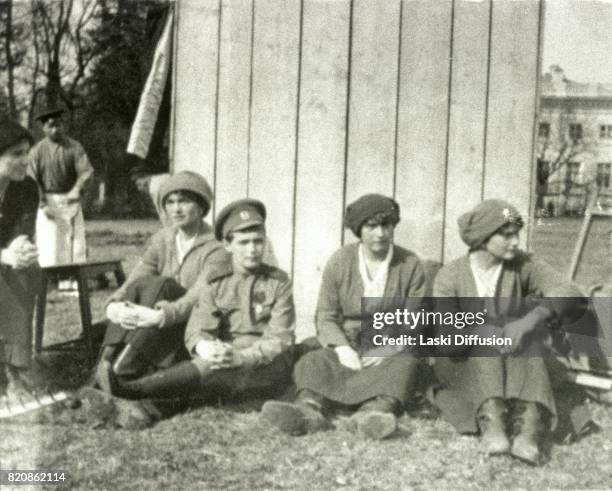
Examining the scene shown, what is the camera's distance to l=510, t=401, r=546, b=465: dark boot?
7.03 feet

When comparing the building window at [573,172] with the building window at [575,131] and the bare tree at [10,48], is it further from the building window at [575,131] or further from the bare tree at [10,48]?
the bare tree at [10,48]

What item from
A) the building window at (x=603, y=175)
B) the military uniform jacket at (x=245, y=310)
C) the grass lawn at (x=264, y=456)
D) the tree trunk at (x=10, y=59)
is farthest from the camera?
the tree trunk at (x=10, y=59)

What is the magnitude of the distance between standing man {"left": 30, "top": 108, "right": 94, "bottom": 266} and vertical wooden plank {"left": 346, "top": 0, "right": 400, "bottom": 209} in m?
2.19

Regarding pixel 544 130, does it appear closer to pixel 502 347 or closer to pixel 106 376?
pixel 502 347

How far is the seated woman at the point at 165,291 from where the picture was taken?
8.35 ft

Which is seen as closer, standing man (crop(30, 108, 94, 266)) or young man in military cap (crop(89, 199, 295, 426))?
young man in military cap (crop(89, 199, 295, 426))

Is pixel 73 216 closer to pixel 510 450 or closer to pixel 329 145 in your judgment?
pixel 329 145

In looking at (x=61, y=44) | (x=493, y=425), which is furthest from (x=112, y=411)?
(x=61, y=44)

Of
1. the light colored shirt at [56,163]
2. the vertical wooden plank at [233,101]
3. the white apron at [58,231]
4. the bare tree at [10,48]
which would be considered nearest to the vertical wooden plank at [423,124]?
the vertical wooden plank at [233,101]

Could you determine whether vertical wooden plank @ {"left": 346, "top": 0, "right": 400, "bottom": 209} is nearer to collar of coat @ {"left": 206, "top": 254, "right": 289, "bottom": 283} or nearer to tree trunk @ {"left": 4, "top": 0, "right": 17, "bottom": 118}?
collar of coat @ {"left": 206, "top": 254, "right": 289, "bottom": 283}

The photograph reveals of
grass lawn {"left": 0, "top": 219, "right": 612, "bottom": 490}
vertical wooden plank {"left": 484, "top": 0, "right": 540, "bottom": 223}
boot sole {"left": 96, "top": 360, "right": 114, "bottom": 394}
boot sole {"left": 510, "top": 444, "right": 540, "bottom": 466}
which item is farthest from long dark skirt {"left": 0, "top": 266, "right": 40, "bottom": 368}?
vertical wooden plank {"left": 484, "top": 0, "right": 540, "bottom": 223}

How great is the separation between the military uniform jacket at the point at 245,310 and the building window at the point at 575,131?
1.17 m

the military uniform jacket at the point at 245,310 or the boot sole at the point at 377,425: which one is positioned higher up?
the military uniform jacket at the point at 245,310

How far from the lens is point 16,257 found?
8.74ft
